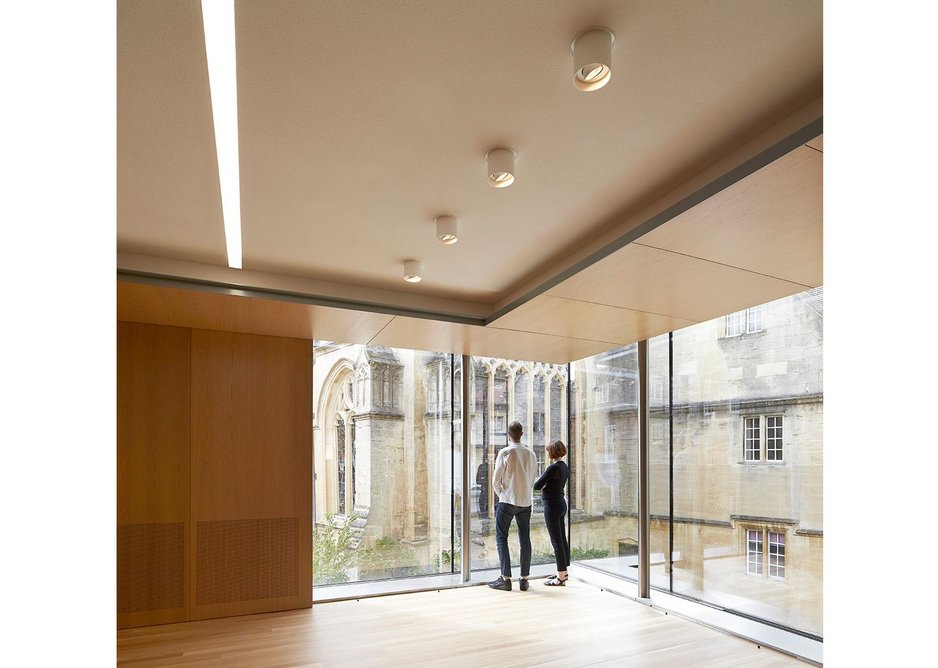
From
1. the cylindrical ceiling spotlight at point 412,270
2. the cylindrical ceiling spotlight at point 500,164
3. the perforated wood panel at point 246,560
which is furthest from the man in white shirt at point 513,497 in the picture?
the cylindrical ceiling spotlight at point 500,164

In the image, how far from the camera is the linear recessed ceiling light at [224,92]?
1712 mm

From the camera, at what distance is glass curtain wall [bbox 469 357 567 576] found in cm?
627

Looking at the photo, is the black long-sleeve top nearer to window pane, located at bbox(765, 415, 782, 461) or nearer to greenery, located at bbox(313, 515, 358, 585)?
greenery, located at bbox(313, 515, 358, 585)

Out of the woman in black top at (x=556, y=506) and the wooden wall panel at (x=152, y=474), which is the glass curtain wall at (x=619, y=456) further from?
the wooden wall panel at (x=152, y=474)

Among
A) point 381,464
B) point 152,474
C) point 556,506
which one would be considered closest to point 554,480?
point 556,506

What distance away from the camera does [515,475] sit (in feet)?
19.1

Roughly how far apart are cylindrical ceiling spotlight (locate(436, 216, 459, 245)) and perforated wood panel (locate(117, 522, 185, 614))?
3.22 metres

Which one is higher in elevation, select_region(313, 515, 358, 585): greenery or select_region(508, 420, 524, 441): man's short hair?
select_region(508, 420, 524, 441): man's short hair

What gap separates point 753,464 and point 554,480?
1.96 m

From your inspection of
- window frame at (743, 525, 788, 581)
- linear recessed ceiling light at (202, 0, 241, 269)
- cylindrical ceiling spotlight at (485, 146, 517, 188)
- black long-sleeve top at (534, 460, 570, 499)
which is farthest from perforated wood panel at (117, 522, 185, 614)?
window frame at (743, 525, 788, 581)

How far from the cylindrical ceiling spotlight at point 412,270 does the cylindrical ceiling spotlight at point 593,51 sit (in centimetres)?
203
